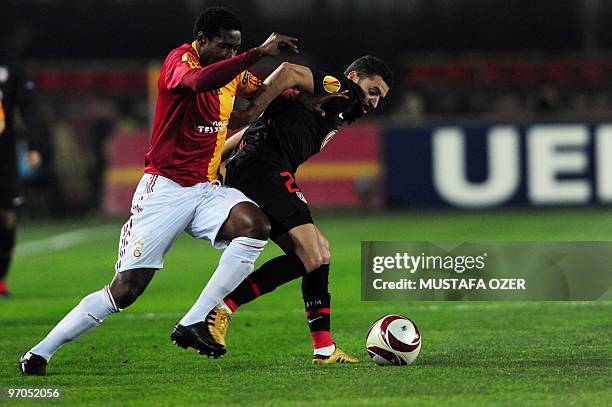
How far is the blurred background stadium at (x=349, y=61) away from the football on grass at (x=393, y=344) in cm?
1205

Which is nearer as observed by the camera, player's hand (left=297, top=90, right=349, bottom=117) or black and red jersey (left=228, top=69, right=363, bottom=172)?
player's hand (left=297, top=90, right=349, bottom=117)

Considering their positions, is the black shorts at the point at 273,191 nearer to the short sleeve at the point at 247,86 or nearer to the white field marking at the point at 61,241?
the short sleeve at the point at 247,86

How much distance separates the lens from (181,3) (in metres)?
30.3

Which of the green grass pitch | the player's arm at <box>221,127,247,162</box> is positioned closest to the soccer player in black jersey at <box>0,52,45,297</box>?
the green grass pitch

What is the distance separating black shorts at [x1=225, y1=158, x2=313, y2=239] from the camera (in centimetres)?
671

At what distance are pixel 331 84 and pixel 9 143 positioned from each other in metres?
5.00

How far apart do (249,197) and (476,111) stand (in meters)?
17.5

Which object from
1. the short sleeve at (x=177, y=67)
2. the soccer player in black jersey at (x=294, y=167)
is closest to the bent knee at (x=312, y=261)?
the soccer player in black jersey at (x=294, y=167)

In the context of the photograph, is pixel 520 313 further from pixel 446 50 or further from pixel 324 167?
pixel 446 50

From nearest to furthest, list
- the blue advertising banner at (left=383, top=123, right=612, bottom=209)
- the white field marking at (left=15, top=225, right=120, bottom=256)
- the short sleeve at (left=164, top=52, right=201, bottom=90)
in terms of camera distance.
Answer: the short sleeve at (left=164, top=52, right=201, bottom=90) → the white field marking at (left=15, top=225, right=120, bottom=256) → the blue advertising banner at (left=383, top=123, right=612, bottom=209)

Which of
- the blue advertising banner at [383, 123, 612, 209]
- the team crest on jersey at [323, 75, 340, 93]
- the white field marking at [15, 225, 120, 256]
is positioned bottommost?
the white field marking at [15, 225, 120, 256]

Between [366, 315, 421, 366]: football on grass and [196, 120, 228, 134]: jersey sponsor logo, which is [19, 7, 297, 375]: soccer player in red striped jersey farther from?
[366, 315, 421, 366]: football on grass

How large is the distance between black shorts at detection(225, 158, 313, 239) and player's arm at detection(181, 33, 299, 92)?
3.18 ft

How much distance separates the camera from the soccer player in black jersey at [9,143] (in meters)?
10.8
